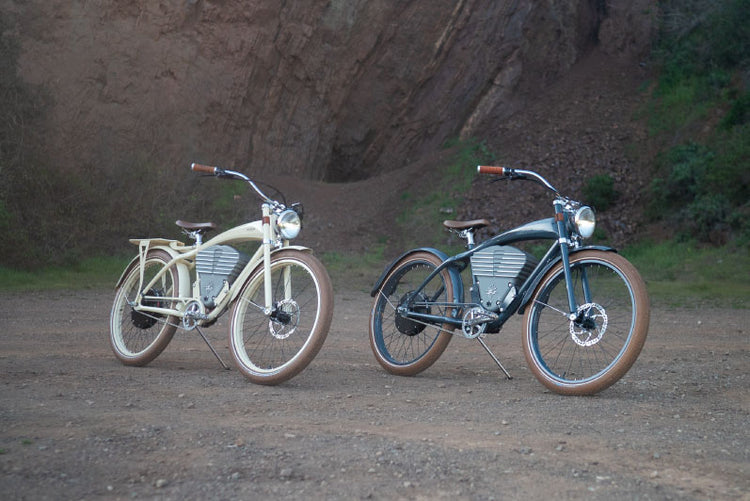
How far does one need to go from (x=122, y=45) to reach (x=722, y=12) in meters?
15.2

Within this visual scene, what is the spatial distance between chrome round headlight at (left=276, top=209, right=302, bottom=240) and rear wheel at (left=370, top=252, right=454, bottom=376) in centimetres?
104

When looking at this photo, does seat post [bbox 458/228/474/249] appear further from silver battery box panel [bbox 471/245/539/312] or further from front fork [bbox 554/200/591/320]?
front fork [bbox 554/200/591/320]

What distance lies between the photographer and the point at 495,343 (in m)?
8.07

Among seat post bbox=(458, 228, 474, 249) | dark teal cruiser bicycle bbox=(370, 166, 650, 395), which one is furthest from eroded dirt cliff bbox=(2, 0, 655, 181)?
seat post bbox=(458, 228, 474, 249)

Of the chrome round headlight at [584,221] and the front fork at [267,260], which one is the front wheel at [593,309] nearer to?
the chrome round headlight at [584,221]

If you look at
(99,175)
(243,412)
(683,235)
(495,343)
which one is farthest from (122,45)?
(243,412)

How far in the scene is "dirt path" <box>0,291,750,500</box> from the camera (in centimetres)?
316

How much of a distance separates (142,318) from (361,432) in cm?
305

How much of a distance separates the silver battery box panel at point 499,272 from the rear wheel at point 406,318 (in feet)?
0.98

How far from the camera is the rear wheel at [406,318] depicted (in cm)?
593

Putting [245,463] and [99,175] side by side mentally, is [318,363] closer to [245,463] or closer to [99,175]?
[245,463]

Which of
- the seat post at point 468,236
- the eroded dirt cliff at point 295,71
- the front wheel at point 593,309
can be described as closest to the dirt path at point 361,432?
the front wheel at point 593,309

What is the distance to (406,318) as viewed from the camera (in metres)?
6.16

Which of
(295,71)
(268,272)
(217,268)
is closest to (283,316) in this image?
(268,272)
